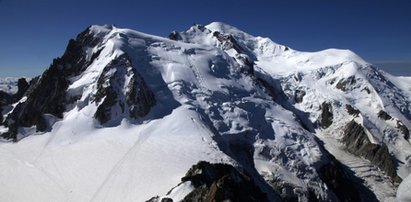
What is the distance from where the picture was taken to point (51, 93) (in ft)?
270

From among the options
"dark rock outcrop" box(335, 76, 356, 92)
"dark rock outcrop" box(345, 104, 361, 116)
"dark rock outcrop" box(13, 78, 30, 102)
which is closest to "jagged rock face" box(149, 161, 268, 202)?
"dark rock outcrop" box(13, 78, 30, 102)

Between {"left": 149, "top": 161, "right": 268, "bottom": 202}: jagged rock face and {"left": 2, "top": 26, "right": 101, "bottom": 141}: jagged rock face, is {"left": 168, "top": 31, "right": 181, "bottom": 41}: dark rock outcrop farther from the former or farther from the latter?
{"left": 149, "top": 161, "right": 268, "bottom": 202}: jagged rock face

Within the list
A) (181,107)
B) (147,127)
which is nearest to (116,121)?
(147,127)

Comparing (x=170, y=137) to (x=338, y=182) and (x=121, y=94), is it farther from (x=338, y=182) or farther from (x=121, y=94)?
(x=338, y=182)

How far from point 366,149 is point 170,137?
68737 mm

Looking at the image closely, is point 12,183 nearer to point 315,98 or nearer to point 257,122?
point 257,122

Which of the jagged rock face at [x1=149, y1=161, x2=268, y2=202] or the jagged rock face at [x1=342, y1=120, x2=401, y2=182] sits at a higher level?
the jagged rock face at [x1=149, y1=161, x2=268, y2=202]

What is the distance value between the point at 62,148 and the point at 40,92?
2243 centimetres

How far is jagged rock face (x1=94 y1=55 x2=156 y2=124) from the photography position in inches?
2894

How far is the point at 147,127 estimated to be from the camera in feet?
228

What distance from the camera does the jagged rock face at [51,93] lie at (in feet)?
256

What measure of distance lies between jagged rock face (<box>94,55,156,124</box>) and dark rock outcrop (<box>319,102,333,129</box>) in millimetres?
71707

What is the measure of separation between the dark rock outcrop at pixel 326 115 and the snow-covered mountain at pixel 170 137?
6.99 feet

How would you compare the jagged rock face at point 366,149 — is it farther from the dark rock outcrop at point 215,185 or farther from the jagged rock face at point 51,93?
the jagged rock face at point 51,93
